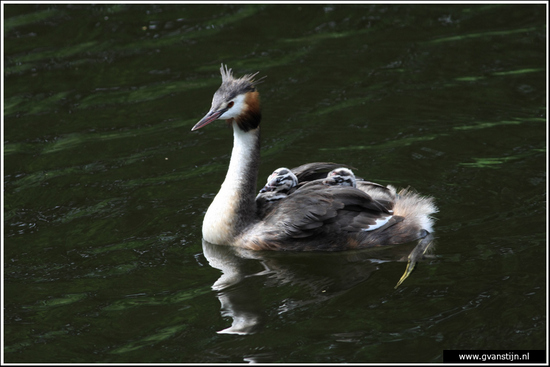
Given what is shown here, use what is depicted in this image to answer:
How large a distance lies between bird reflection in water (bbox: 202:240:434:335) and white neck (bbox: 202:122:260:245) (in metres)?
0.15

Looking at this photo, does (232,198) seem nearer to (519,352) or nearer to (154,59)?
(519,352)

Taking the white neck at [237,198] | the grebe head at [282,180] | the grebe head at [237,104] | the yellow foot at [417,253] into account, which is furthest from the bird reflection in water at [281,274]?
the grebe head at [237,104]

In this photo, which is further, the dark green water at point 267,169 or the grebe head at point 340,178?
the grebe head at point 340,178

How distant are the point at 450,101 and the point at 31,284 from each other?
5559 millimetres

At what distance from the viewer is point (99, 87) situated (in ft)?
33.0

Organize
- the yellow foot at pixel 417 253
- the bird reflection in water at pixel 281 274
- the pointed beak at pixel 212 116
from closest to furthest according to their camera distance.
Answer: the bird reflection in water at pixel 281 274 → the yellow foot at pixel 417 253 → the pointed beak at pixel 212 116

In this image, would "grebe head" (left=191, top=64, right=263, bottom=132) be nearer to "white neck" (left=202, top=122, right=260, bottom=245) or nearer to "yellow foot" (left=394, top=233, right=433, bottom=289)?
"white neck" (left=202, top=122, right=260, bottom=245)

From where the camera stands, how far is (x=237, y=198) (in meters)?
6.86

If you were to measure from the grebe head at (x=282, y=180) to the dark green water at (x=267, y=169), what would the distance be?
2.18 feet

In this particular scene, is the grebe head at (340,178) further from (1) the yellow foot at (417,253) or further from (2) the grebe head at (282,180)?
(1) the yellow foot at (417,253)

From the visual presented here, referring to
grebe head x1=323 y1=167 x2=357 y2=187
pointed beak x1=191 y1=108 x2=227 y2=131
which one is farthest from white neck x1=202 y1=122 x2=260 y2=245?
grebe head x1=323 y1=167 x2=357 y2=187

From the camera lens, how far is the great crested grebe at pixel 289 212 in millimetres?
6621

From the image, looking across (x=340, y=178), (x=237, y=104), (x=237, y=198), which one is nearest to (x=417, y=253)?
(x=340, y=178)

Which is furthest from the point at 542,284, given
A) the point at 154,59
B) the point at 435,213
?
the point at 154,59
